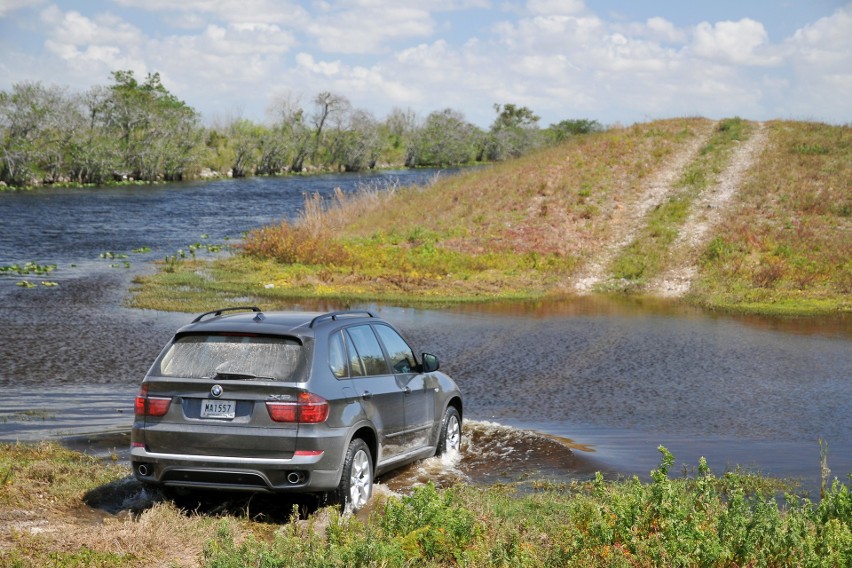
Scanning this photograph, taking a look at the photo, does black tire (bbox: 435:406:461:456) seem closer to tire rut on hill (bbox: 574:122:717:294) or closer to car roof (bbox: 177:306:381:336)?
car roof (bbox: 177:306:381:336)

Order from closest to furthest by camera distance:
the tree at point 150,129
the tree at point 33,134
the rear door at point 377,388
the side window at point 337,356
Answer: the side window at point 337,356, the rear door at point 377,388, the tree at point 33,134, the tree at point 150,129

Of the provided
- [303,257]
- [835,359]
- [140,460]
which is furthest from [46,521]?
[303,257]

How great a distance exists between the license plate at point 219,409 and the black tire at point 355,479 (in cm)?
102

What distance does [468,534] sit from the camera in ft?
20.6

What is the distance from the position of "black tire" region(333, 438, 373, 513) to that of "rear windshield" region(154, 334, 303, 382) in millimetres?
883

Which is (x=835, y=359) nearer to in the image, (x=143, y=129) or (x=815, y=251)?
(x=815, y=251)

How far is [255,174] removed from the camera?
10306 centimetres

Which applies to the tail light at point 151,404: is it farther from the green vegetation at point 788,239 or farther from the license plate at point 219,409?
the green vegetation at point 788,239

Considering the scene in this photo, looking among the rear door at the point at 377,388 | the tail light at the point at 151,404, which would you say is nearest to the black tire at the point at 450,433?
the rear door at the point at 377,388

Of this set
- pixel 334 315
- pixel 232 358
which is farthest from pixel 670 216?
pixel 232 358

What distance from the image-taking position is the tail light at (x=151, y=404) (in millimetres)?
7594

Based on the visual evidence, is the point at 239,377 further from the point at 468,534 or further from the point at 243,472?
the point at 468,534

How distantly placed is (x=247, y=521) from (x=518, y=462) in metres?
4.06

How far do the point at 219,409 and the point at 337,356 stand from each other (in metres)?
1.14
